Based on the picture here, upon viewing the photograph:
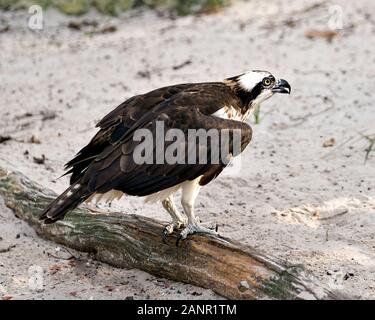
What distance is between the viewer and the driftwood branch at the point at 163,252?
3900 mm

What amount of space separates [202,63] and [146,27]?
2006mm

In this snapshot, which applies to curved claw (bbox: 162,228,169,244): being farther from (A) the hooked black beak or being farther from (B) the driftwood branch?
(A) the hooked black beak

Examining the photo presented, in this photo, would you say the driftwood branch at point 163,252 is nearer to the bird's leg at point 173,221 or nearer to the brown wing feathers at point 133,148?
the bird's leg at point 173,221

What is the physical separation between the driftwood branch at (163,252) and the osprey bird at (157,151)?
142 mm

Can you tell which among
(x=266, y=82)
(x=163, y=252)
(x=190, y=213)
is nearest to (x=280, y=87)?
(x=266, y=82)

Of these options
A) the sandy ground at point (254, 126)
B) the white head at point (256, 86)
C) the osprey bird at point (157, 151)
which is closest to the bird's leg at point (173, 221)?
the osprey bird at point (157, 151)

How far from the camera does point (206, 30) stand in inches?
398

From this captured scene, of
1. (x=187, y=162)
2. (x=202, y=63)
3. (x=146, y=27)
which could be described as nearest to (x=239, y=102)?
(x=187, y=162)

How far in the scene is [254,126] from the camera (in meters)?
7.09

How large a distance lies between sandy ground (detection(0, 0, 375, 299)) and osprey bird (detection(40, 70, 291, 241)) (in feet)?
1.74

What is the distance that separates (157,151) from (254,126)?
292 cm

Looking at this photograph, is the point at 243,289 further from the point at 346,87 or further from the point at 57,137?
the point at 346,87

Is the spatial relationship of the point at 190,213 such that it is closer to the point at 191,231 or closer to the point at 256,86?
the point at 191,231
